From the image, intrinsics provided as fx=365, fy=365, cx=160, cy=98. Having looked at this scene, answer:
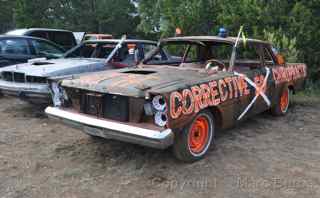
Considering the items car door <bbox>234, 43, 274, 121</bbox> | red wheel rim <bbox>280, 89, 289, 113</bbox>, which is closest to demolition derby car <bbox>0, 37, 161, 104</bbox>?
car door <bbox>234, 43, 274, 121</bbox>

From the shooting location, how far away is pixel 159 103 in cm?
405

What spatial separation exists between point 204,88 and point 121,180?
1.51 metres

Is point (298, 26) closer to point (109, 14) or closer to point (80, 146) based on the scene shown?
point (80, 146)

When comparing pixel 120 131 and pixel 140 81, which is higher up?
pixel 140 81

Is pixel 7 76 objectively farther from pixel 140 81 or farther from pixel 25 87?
pixel 140 81

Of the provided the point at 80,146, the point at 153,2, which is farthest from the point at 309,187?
the point at 153,2

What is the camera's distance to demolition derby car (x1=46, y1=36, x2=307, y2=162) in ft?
13.3

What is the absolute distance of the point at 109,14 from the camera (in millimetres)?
31328

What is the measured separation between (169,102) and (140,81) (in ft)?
1.91

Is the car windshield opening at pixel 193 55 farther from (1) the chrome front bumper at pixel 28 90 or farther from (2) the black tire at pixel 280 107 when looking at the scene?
(1) the chrome front bumper at pixel 28 90

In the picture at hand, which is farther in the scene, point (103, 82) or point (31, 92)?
point (31, 92)

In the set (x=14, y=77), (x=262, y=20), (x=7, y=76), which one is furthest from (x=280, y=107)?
(x=7, y=76)

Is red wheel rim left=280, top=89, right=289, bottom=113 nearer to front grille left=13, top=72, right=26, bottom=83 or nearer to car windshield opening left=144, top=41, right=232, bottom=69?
car windshield opening left=144, top=41, right=232, bottom=69

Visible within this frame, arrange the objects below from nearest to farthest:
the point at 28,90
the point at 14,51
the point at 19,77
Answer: the point at 28,90 < the point at 19,77 < the point at 14,51
